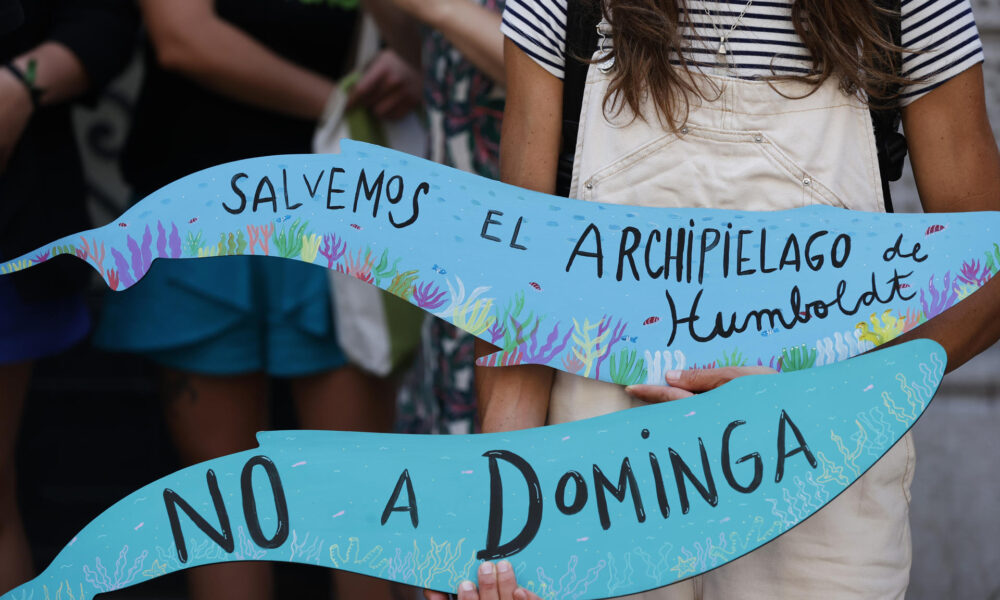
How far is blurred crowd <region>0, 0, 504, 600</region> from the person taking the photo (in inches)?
66.0

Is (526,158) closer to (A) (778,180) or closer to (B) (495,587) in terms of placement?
(A) (778,180)

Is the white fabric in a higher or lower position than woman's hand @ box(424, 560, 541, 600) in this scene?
higher

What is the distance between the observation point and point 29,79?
166 centimetres

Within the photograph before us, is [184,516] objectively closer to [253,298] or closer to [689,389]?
[689,389]

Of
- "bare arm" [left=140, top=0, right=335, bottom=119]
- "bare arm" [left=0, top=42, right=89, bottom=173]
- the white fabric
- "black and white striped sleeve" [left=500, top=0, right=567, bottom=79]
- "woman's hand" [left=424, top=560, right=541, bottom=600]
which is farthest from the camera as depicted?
the white fabric

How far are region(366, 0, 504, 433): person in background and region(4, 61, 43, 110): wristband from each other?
0.57m

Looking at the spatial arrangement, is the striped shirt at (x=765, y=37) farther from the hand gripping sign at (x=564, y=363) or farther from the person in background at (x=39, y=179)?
the person in background at (x=39, y=179)

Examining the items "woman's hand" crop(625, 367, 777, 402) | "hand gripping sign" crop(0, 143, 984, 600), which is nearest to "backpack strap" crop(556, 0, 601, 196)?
"hand gripping sign" crop(0, 143, 984, 600)

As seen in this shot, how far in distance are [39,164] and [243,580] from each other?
905 millimetres

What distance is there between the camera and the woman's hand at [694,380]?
1.06 m

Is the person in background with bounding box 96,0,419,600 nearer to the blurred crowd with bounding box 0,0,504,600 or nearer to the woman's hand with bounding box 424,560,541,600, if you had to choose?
the blurred crowd with bounding box 0,0,504,600

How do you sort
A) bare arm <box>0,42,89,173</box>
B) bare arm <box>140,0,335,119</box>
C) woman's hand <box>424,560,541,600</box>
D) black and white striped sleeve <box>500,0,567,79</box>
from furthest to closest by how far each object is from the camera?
bare arm <box>140,0,335,119</box> < bare arm <box>0,42,89,173</box> < black and white striped sleeve <box>500,0,567,79</box> < woman's hand <box>424,560,541,600</box>

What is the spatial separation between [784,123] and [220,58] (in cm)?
112

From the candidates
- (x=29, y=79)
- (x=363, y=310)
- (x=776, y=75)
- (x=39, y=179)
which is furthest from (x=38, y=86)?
(x=776, y=75)
